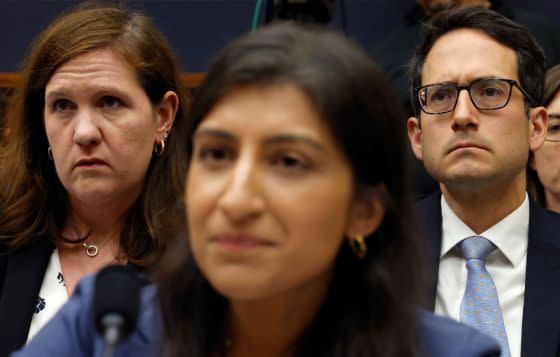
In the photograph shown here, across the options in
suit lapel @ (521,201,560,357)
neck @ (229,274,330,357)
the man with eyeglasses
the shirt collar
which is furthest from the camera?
the shirt collar

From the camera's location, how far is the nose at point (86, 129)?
2.31 meters

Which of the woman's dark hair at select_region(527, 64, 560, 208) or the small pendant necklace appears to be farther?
the woman's dark hair at select_region(527, 64, 560, 208)

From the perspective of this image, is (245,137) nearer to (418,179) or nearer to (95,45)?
(95,45)

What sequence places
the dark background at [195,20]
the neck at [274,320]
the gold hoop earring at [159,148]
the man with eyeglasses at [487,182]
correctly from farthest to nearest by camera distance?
the dark background at [195,20], the gold hoop earring at [159,148], the man with eyeglasses at [487,182], the neck at [274,320]

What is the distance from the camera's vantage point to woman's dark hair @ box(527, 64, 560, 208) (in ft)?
10.3

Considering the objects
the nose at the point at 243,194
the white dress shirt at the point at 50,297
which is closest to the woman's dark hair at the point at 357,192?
the nose at the point at 243,194

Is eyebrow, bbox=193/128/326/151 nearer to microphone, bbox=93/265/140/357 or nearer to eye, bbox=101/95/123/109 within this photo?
microphone, bbox=93/265/140/357

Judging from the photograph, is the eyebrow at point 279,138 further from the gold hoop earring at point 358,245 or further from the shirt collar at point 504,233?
the shirt collar at point 504,233

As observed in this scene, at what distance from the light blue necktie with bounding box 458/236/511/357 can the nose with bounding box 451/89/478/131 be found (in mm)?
283

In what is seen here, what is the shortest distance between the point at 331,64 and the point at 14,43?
2.55 metres

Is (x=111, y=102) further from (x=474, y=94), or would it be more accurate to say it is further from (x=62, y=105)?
(x=474, y=94)

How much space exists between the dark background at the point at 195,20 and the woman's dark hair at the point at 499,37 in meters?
1.04

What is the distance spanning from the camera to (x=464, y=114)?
94.8 inches

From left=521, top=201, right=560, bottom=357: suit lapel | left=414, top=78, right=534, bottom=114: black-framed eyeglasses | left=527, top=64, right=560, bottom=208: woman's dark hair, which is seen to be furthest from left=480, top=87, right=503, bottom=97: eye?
left=527, top=64, right=560, bottom=208: woman's dark hair
